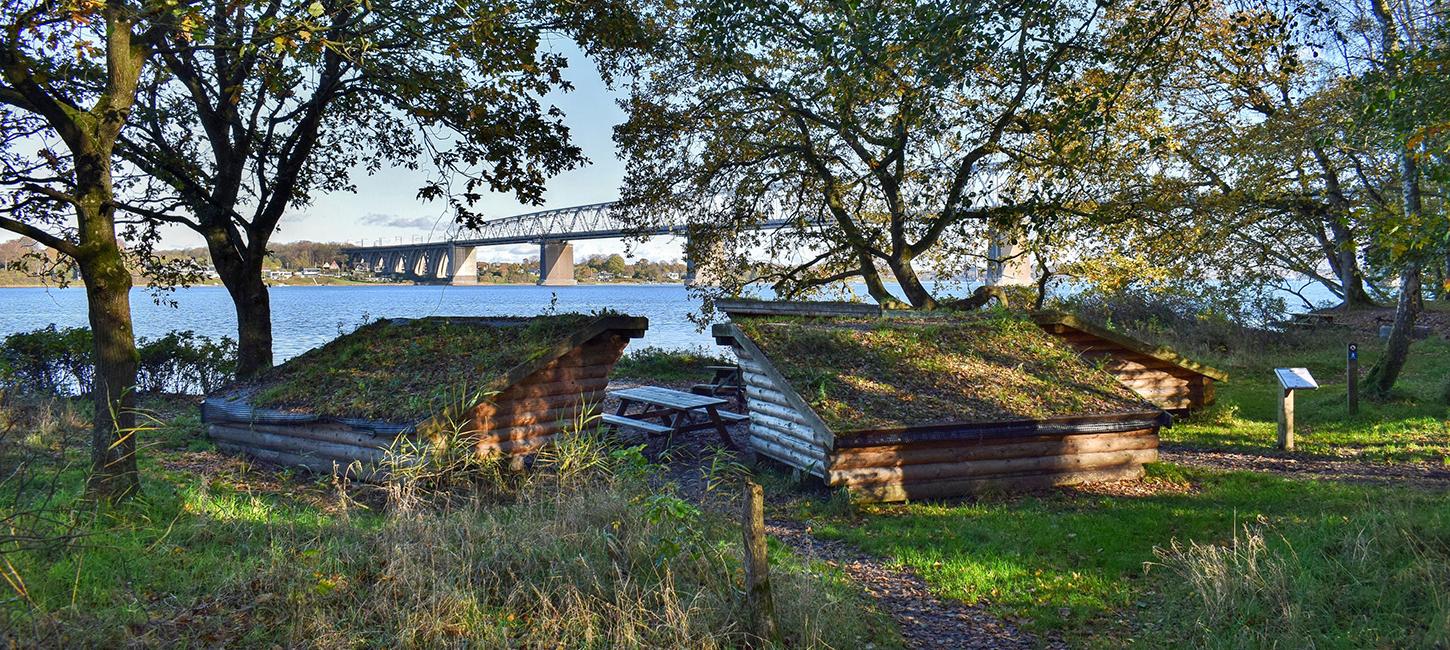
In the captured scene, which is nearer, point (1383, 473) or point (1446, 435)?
point (1383, 473)

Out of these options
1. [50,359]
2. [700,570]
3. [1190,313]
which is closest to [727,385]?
[700,570]

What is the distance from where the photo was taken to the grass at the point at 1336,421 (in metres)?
10.2

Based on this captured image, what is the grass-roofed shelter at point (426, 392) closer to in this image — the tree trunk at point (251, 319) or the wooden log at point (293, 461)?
the wooden log at point (293, 461)

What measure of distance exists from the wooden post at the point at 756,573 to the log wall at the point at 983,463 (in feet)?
11.0

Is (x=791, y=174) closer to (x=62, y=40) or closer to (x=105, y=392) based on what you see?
(x=62, y=40)

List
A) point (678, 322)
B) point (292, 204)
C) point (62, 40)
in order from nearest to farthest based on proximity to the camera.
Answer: point (62, 40) < point (292, 204) < point (678, 322)

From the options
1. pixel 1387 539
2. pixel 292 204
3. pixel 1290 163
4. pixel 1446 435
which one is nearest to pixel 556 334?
pixel 1387 539

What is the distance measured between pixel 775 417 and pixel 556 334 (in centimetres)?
240

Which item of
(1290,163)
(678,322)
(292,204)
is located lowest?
(678,322)

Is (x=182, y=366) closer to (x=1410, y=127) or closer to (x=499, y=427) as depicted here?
(x=499, y=427)

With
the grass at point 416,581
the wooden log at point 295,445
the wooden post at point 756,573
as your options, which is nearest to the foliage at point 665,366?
the wooden log at point 295,445

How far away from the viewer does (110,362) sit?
6.08 meters

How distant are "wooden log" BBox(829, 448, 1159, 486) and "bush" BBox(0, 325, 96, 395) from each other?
40.4ft

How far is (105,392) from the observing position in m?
6.09
